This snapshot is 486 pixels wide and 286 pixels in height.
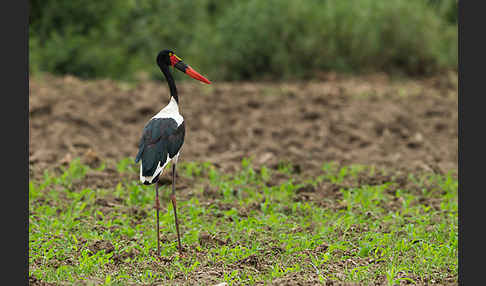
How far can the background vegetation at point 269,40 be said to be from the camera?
13184 mm

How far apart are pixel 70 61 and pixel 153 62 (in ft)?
7.20

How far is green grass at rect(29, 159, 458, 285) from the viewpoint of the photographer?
4.60 m

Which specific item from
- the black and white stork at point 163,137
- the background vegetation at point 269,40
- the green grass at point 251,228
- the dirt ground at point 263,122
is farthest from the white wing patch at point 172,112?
the background vegetation at point 269,40

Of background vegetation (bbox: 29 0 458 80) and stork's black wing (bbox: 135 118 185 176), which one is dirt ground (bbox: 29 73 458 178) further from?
stork's black wing (bbox: 135 118 185 176)

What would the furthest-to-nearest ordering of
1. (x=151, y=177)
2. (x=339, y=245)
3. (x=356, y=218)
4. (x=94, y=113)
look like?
(x=94, y=113) → (x=356, y=218) → (x=339, y=245) → (x=151, y=177)

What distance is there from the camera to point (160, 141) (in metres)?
4.66

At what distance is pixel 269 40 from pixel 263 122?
3.79 m

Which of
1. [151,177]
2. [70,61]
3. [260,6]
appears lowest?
[151,177]

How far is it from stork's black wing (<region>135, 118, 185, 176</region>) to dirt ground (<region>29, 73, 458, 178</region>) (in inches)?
109

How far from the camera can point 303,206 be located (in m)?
6.20

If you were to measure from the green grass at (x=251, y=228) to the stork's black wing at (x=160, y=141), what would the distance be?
77 cm

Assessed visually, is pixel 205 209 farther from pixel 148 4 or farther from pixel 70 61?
pixel 148 4

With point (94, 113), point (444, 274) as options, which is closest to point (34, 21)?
point (94, 113)

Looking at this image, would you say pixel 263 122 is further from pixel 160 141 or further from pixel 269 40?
pixel 160 141
